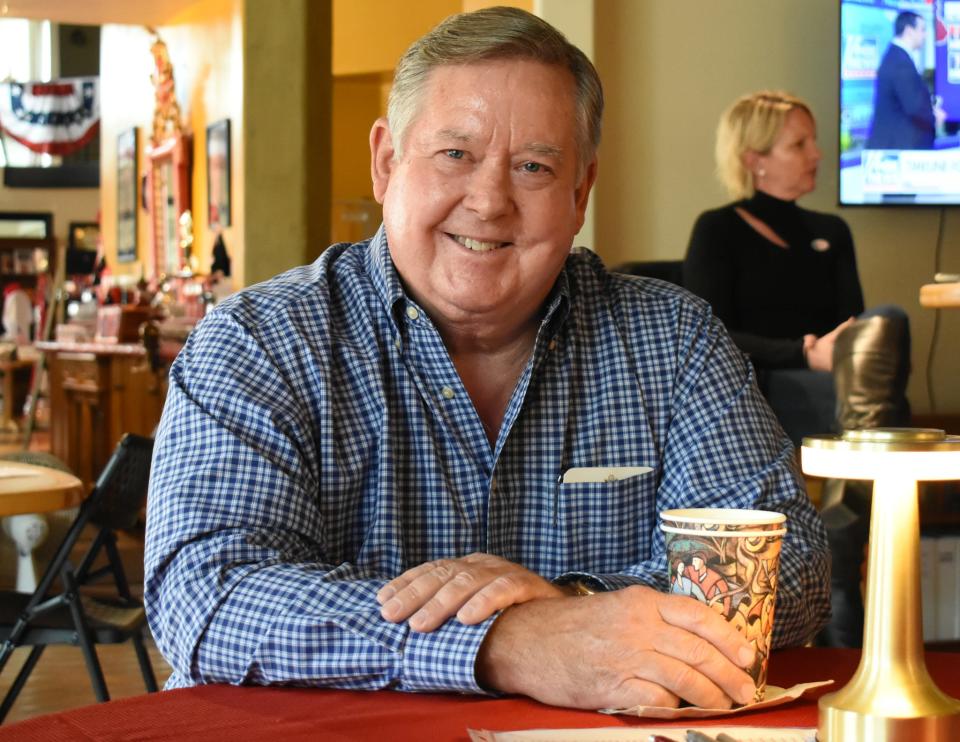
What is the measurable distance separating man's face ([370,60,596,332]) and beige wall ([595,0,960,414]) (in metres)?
3.22

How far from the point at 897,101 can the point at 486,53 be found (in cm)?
385

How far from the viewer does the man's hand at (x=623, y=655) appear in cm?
99

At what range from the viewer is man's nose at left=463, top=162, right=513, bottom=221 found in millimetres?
1436

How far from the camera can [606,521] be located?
1.49 metres

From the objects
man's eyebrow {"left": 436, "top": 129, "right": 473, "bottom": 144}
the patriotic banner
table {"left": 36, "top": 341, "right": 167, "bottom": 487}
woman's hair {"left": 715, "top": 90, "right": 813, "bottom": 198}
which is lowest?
table {"left": 36, "top": 341, "right": 167, "bottom": 487}

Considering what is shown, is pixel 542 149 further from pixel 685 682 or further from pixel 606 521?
pixel 685 682

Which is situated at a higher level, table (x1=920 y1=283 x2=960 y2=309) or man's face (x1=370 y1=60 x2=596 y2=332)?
A: man's face (x1=370 y1=60 x2=596 y2=332)

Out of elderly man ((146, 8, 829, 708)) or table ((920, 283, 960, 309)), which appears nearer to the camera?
elderly man ((146, 8, 829, 708))

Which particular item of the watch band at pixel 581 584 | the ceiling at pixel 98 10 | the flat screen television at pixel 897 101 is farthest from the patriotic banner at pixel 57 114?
the watch band at pixel 581 584

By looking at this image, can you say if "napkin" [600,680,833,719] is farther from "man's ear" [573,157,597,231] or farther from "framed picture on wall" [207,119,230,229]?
"framed picture on wall" [207,119,230,229]

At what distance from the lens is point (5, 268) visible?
2034 centimetres

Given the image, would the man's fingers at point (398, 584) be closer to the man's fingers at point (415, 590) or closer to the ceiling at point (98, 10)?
the man's fingers at point (415, 590)

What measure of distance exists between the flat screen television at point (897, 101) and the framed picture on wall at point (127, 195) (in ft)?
24.6

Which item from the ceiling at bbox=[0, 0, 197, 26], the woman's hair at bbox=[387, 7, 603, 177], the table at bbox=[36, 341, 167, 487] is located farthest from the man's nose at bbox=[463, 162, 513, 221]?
the ceiling at bbox=[0, 0, 197, 26]
